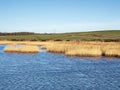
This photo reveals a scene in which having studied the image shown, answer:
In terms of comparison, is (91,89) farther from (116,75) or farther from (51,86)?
(116,75)

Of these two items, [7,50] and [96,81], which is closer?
[96,81]

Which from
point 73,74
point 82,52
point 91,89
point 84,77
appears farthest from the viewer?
point 82,52

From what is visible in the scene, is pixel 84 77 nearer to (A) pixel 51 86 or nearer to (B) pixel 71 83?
(B) pixel 71 83

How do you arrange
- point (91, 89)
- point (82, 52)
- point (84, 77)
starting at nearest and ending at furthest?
point (91, 89)
point (84, 77)
point (82, 52)

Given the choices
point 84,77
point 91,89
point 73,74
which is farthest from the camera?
point 73,74

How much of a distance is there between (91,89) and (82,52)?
18.0m

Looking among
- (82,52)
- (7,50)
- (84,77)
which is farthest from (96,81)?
(7,50)

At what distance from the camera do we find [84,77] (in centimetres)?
1945

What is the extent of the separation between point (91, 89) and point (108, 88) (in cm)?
100

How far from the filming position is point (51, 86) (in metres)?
16.4

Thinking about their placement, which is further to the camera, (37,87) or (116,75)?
(116,75)

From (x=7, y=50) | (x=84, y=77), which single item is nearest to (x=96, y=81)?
(x=84, y=77)

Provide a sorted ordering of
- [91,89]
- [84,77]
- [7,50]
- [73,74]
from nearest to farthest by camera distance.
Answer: [91,89] → [84,77] → [73,74] → [7,50]

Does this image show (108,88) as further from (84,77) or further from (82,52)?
(82,52)
